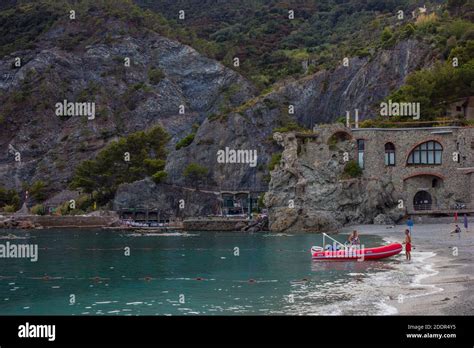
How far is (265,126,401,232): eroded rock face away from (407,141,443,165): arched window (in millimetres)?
3846

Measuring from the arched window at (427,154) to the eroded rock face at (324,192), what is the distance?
12.6ft

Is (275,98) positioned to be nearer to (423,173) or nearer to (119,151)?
(119,151)

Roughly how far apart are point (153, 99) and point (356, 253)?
113 metres

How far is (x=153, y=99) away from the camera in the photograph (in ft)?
486

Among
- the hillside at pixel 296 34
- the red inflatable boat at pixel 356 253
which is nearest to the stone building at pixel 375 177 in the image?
the red inflatable boat at pixel 356 253

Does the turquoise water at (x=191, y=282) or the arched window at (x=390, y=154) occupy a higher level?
the arched window at (x=390, y=154)

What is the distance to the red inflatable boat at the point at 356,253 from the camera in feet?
131

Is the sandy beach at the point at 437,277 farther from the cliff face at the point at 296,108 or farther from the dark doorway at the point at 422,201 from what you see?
the cliff face at the point at 296,108

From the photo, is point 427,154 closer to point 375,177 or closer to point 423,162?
point 423,162

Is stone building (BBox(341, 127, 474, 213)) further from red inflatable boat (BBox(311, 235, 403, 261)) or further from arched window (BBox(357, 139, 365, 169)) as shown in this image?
red inflatable boat (BBox(311, 235, 403, 261))

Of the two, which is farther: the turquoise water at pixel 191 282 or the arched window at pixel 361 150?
the arched window at pixel 361 150

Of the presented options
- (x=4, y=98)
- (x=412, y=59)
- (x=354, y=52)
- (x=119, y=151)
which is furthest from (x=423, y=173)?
(x=4, y=98)

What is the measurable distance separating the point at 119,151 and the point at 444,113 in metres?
55.1

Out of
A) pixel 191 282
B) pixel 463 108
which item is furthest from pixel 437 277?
pixel 463 108
